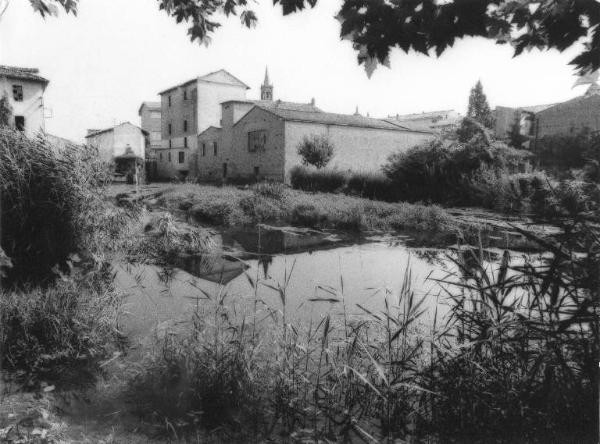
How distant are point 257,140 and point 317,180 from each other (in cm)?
853

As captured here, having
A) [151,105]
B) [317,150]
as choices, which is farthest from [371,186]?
[151,105]

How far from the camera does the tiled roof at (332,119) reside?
28.0 m

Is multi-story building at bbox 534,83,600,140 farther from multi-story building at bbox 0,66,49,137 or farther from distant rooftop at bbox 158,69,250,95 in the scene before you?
multi-story building at bbox 0,66,49,137

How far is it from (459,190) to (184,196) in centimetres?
1319

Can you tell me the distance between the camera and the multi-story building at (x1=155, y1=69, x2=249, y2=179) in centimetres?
3959

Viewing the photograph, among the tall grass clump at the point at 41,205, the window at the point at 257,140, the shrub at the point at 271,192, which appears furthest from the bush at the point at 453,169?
the tall grass clump at the point at 41,205

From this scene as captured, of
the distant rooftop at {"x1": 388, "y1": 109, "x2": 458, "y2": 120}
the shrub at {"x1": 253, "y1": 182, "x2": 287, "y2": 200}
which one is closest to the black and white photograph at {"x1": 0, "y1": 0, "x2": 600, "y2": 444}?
the shrub at {"x1": 253, "y1": 182, "x2": 287, "y2": 200}

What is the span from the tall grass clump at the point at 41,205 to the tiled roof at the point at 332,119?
2144 cm

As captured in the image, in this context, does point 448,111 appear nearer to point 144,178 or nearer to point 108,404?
point 144,178

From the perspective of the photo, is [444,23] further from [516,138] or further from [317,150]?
[516,138]

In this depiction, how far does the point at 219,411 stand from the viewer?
3.70 metres

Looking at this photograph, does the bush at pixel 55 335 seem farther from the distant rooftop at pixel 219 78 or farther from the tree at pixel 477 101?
the tree at pixel 477 101

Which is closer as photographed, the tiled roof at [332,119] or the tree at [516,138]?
the tiled roof at [332,119]

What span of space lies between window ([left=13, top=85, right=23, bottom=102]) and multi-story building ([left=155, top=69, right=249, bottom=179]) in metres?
13.5
